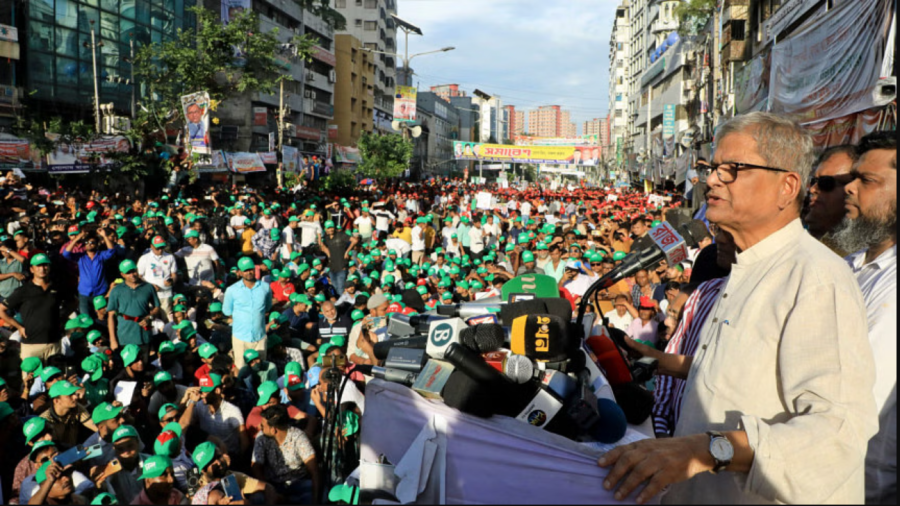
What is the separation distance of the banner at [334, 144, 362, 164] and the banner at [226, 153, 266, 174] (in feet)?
67.0

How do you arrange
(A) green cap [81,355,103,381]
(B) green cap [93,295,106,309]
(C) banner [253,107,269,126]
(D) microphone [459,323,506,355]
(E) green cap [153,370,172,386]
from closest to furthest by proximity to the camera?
(D) microphone [459,323,506,355] → (E) green cap [153,370,172,386] → (A) green cap [81,355,103,381] → (B) green cap [93,295,106,309] → (C) banner [253,107,269,126]

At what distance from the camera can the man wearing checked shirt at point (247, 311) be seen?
8.06m

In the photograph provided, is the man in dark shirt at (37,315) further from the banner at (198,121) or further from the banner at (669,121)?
the banner at (669,121)

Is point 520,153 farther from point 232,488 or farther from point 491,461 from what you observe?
point 491,461

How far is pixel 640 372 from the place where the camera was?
7.85 feet

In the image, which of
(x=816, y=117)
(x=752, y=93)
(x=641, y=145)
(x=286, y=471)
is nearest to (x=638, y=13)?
(x=641, y=145)

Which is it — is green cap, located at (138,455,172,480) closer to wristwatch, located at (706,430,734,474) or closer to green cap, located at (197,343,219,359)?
green cap, located at (197,343,219,359)

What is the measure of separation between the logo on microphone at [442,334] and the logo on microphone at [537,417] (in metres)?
0.37

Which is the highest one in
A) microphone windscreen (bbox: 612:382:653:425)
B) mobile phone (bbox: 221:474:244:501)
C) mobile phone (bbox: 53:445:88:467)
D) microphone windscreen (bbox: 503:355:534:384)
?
microphone windscreen (bbox: 503:355:534:384)

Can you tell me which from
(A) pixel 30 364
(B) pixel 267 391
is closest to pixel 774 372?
(B) pixel 267 391

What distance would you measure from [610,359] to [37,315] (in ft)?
25.1

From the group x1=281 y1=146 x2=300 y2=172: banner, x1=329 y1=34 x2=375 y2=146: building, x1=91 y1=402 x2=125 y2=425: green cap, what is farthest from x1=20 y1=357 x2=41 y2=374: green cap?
x1=329 y1=34 x2=375 y2=146: building

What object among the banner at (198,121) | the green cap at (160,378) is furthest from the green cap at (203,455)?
the banner at (198,121)

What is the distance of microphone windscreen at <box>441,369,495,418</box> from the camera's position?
1.83 m
